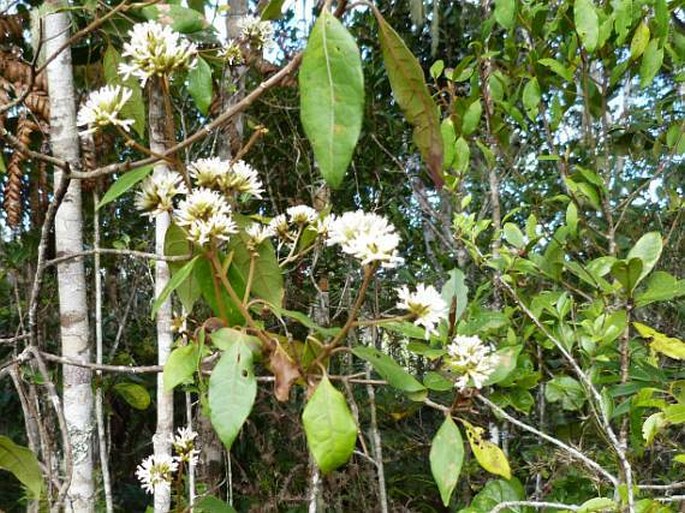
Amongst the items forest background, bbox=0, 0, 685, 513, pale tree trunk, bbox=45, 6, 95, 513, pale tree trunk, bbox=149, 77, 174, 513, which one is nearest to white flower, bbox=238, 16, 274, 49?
forest background, bbox=0, 0, 685, 513

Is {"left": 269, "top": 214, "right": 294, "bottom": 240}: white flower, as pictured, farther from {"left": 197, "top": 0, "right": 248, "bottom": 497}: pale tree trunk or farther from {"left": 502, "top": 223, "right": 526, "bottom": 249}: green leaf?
{"left": 197, "top": 0, "right": 248, "bottom": 497}: pale tree trunk

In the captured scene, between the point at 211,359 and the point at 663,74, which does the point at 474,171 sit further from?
the point at 211,359

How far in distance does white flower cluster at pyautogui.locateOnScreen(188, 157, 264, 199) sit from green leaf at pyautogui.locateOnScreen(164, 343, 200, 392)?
0.51ft

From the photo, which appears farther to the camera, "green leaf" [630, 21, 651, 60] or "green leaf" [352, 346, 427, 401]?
"green leaf" [630, 21, 651, 60]

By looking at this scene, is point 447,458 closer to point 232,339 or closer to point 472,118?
point 232,339

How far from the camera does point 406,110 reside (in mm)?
514

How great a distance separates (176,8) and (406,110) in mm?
407

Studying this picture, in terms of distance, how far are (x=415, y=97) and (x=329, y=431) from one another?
28 centimetres

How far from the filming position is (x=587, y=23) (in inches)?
40.1

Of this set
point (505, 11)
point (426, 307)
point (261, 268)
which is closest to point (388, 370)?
point (426, 307)

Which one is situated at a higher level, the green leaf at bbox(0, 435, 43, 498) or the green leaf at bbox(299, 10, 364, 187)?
the green leaf at bbox(299, 10, 364, 187)

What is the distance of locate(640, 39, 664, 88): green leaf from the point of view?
1055mm

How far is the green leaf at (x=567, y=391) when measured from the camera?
38.9 inches

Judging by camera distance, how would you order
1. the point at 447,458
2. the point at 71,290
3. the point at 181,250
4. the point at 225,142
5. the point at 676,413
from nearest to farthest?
the point at 447,458 → the point at 181,250 → the point at 676,413 → the point at 71,290 → the point at 225,142
